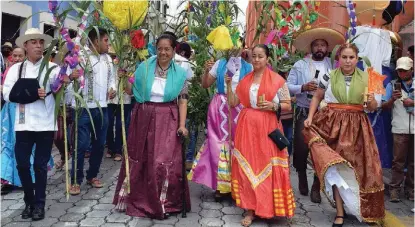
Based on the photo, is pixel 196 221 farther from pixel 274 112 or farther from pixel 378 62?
pixel 378 62

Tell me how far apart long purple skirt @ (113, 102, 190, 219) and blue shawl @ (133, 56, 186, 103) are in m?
0.09

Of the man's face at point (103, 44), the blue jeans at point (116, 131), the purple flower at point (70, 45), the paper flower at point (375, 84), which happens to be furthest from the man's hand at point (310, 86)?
the blue jeans at point (116, 131)

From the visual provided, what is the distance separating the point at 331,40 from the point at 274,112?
1.44 meters

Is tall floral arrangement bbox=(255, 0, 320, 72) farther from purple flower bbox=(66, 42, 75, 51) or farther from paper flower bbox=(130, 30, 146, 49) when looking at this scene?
purple flower bbox=(66, 42, 75, 51)

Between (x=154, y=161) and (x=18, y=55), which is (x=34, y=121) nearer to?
(x=154, y=161)

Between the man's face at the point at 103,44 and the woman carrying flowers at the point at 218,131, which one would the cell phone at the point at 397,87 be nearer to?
the woman carrying flowers at the point at 218,131

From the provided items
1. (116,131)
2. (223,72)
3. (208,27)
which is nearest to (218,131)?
(223,72)

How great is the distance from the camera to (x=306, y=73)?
512cm

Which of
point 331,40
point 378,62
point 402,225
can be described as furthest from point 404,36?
point 402,225

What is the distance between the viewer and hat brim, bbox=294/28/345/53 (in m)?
5.05

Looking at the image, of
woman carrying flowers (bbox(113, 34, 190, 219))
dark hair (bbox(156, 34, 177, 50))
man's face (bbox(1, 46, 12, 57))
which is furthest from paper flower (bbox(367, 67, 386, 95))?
man's face (bbox(1, 46, 12, 57))

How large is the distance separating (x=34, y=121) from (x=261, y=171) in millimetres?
2111

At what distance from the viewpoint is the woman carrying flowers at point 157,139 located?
4.25 metres

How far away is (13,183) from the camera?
4.99 metres
